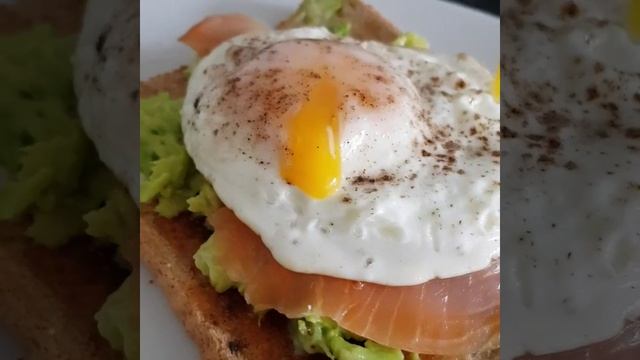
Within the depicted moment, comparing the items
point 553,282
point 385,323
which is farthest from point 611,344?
point 385,323

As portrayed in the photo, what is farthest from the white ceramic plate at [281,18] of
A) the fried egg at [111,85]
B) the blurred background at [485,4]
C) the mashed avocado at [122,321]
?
the mashed avocado at [122,321]

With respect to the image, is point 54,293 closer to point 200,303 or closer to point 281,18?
point 200,303

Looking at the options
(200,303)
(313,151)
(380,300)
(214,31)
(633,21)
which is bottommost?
(200,303)

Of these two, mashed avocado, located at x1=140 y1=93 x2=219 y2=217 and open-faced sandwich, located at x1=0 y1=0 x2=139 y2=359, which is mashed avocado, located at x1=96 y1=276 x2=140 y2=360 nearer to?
open-faced sandwich, located at x1=0 y1=0 x2=139 y2=359

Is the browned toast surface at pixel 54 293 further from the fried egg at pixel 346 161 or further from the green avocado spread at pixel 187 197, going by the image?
the fried egg at pixel 346 161

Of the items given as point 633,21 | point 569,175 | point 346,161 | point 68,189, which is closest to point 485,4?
point 633,21

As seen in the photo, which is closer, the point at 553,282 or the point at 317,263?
the point at 317,263

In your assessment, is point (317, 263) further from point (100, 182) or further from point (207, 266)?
point (100, 182)
